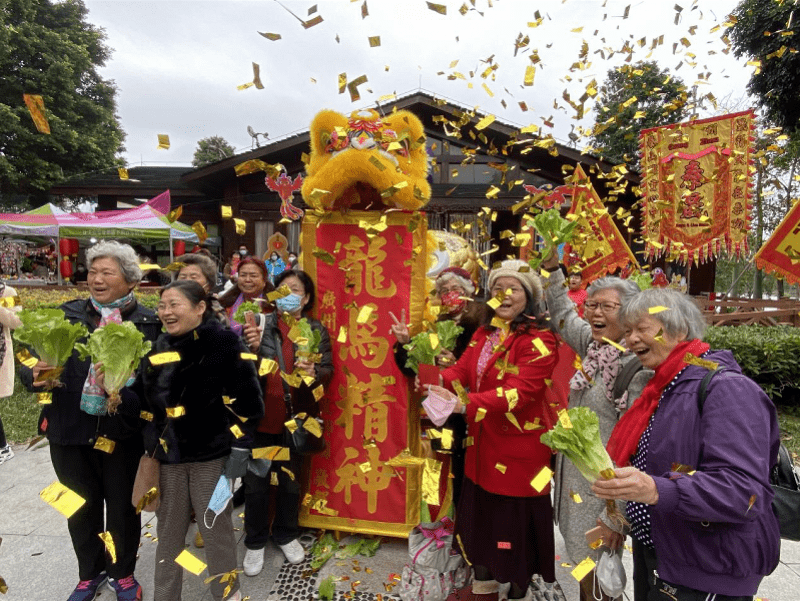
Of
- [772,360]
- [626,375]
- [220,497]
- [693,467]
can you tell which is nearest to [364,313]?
[220,497]

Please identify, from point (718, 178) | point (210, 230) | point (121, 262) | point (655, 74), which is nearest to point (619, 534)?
point (121, 262)

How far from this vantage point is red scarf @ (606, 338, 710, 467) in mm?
1533

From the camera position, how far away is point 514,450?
225cm

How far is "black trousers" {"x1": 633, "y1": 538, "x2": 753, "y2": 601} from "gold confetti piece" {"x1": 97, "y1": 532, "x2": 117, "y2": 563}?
254cm

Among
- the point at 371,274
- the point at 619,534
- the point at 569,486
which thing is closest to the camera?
the point at 619,534

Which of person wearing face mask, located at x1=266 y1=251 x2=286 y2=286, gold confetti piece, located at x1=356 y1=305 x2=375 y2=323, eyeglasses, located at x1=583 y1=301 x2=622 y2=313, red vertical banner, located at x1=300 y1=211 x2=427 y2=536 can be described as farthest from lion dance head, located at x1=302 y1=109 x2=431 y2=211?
person wearing face mask, located at x1=266 y1=251 x2=286 y2=286

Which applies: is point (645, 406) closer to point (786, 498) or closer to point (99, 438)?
point (786, 498)

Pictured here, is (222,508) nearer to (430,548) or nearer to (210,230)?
(430,548)

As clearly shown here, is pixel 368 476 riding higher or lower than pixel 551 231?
lower

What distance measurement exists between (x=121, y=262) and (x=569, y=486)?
2.62 meters

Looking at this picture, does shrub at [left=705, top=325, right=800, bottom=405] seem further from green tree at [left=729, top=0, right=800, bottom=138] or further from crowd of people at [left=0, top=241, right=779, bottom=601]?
green tree at [left=729, top=0, right=800, bottom=138]

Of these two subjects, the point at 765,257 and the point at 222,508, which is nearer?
the point at 222,508

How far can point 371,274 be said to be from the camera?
3.02 metres

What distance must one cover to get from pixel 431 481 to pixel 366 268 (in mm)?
1394
